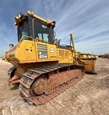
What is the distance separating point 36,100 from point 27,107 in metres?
0.38

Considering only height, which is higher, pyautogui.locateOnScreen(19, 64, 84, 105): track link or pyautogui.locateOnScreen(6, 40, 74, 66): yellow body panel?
pyautogui.locateOnScreen(6, 40, 74, 66): yellow body panel

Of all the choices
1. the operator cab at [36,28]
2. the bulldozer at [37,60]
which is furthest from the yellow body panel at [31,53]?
the operator cab at [36,28]

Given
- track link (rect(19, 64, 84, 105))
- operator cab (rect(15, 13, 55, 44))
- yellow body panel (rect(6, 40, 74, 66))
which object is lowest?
track link (rect(19, 64, 84, 105))

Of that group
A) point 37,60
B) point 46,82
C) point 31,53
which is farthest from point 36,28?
point 46,82

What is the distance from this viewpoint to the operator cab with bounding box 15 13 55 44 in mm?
3990

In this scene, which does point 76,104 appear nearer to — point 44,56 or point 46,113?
point 46,113

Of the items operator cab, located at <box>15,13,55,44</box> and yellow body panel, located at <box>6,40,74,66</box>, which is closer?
yellow body panel, located at <box>6,40,74,66</box>

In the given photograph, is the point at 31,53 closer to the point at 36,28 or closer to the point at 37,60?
the point at 37,60

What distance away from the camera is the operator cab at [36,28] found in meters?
3.99

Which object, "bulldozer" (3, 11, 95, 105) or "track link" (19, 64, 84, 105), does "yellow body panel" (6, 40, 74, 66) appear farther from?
"track link" (19, 64, 84, 105)

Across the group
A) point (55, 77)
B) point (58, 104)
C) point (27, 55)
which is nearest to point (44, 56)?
point (27, 55)

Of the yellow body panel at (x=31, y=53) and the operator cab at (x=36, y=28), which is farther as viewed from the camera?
the operator cab at (x=36, y=28)

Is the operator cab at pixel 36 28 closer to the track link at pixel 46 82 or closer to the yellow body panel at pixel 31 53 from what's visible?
the yellow body panel at pixel 31 53

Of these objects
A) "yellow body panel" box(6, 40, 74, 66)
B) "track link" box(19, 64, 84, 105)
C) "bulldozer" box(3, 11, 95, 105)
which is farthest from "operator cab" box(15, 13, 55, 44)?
"track link" box(19, 64, 84, 105)
